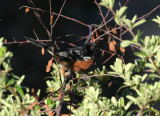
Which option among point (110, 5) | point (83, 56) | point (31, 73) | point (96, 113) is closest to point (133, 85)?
point (96, 113)

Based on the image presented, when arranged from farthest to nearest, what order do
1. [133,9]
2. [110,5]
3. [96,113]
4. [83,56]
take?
[133,9] < [83,56] < [96,113] < [110,5]

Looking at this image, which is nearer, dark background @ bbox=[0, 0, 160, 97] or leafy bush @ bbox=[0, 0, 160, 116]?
leafy bush @ bbox=[0, 0, 160, 116]

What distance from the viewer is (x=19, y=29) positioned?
9.64 feet

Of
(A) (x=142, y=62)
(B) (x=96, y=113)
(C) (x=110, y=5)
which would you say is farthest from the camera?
(A) (x=142, y=62)

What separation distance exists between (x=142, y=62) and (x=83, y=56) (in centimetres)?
122

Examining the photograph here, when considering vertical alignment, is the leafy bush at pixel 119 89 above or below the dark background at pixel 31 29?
below

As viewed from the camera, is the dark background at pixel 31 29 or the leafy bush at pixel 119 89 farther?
the dark background at pixel 31 29

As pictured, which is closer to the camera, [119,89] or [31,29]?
[119,89]

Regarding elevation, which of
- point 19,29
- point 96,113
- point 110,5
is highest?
point 19,29

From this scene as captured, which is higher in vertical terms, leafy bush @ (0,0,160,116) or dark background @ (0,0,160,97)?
dark background @ (0,0,160,97)

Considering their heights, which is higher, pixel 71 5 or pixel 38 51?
pixel 71 5

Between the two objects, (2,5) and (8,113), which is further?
(2,5)

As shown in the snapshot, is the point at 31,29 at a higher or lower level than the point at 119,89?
higher

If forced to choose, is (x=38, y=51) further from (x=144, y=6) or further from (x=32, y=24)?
(x=144, y=6)
